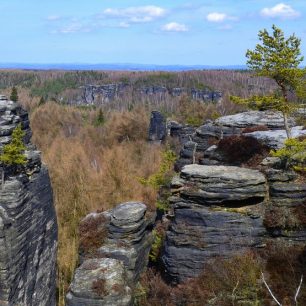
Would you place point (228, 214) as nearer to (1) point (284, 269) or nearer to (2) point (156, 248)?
(1) point (284, 269)

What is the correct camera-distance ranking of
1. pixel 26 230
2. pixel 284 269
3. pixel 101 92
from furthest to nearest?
1. pixel 101 92
2. pixel 26 230
3. pixel 284 269

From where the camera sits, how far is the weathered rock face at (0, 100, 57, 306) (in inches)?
930

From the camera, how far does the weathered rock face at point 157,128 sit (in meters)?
84.9

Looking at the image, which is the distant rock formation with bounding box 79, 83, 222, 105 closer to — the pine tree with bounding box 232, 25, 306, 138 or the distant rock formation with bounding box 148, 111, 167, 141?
the distant rock formation with bounding box 148, 111, 167, 141

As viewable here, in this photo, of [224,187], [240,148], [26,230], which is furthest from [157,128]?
[224,187]

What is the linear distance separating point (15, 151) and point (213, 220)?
426 inches

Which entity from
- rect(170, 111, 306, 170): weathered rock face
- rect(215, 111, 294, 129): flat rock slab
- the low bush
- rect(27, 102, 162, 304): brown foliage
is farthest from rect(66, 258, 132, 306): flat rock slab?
rect(215, 111, 294, 129): flat rock slab

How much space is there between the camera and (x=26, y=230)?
25.4 metres

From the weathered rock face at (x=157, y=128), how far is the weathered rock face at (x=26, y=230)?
184ft

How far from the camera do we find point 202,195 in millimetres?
22469

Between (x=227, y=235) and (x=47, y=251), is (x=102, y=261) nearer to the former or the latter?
(x=47, y=251)

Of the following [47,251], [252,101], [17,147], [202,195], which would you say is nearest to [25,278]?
[47,251]

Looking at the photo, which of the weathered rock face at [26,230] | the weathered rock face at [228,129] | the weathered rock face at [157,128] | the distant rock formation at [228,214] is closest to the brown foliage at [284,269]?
the distant rock formation at [228,214]

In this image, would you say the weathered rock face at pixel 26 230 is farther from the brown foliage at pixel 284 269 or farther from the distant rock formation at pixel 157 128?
the distant rock formation at pixel 157 128
